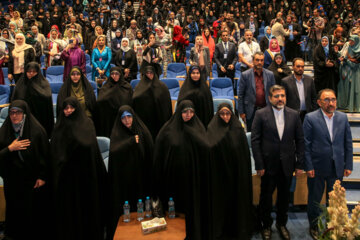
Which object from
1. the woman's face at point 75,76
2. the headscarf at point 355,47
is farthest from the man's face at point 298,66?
the woman's face at point 75,76

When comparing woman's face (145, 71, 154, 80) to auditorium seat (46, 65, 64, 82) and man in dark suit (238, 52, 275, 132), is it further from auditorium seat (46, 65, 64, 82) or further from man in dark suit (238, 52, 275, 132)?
auditorium seat (46, 65, 64, 82)

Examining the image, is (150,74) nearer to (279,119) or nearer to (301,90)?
(301,90)

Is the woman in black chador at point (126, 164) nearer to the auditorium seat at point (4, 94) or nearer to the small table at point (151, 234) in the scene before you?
the small table at point (151, 234)

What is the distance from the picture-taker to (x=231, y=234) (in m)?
3.45

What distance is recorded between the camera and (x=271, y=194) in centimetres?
347

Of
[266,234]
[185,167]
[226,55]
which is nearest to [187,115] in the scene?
[185,167]

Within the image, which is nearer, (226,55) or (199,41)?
(199,41)

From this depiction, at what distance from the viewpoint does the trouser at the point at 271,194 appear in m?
3.44

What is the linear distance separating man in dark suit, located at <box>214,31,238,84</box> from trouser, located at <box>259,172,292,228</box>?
3.36m

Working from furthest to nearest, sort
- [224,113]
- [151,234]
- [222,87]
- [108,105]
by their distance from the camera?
[222,87] → [108,105] → [224,113] → [151,234]

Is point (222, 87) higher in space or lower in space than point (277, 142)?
higher

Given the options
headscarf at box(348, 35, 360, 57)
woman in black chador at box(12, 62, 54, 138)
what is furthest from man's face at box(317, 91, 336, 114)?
woman in black chador at box(12, 62, 54, 138)

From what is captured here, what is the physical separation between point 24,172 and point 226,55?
423cm

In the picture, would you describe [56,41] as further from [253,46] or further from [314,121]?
[314,121]
